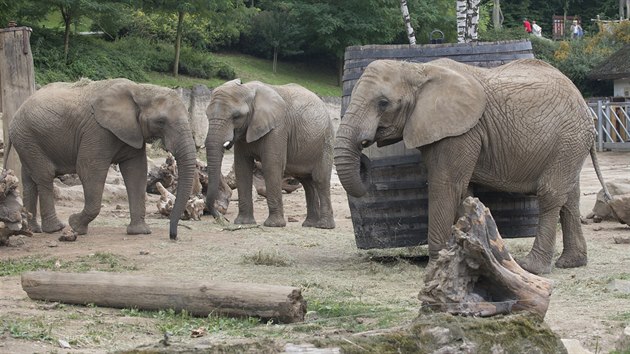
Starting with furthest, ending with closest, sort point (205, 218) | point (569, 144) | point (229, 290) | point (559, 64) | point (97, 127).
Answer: point (559, 64) → point (205, 218) → point (97, 127) → point (569, 144) → point (229, 290)

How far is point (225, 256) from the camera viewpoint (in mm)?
13164

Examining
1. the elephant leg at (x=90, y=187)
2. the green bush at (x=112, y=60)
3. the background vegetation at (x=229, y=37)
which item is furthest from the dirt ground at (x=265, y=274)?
the background vegetation at (x=229, y=37)

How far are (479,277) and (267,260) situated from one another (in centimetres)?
427

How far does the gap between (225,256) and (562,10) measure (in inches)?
2101

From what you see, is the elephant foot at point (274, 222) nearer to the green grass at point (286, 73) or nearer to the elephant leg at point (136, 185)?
the elephant leg at point (136, 185)

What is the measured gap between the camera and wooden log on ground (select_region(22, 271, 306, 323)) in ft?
28.5

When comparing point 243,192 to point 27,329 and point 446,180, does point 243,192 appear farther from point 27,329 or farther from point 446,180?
point 27,329

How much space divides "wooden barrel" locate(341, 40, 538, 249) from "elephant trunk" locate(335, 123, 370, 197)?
0.67m

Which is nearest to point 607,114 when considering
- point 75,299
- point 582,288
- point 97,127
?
point 97,127

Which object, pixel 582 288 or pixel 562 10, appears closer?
pixel 582 288

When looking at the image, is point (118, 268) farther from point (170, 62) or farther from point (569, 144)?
point (170, 62)

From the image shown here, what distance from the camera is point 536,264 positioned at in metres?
12.0

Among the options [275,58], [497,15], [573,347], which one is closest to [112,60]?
[275,58]

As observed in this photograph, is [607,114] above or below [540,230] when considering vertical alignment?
below
